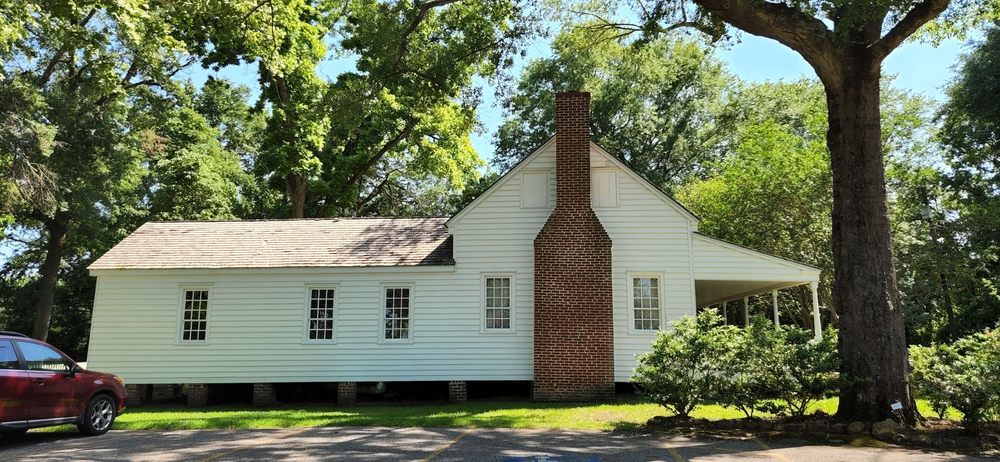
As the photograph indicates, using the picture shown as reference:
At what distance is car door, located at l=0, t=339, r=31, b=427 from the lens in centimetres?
862

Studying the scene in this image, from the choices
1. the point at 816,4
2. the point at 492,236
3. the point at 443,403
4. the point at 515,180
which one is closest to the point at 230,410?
the point at 443,403

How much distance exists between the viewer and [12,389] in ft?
28.7

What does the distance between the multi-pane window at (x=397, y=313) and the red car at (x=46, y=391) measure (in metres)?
6.50

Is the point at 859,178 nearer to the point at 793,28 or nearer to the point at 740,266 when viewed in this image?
the point at 793,28

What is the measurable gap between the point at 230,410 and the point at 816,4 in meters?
14.8

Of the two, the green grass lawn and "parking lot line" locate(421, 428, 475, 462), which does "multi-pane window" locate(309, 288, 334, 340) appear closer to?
the green grass lawn

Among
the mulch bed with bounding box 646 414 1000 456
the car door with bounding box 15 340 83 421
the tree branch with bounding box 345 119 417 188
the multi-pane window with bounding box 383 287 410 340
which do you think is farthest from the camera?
the tree branch with bounding box 345 119 417 188

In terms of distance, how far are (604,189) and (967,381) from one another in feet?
28.4

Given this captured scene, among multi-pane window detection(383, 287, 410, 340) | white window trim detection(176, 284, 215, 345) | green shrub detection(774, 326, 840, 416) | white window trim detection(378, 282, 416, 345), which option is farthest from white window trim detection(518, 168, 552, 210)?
white window trim detection(176, 284, 215, 345)

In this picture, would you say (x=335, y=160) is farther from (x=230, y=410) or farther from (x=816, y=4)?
(x=816, y=4)

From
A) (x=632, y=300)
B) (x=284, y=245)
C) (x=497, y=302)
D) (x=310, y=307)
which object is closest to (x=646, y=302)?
A: (x=632, y=300)

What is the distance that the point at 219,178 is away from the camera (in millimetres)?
27078

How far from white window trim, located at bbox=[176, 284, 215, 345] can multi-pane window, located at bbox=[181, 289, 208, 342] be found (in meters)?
0.04

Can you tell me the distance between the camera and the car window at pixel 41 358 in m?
9.26
